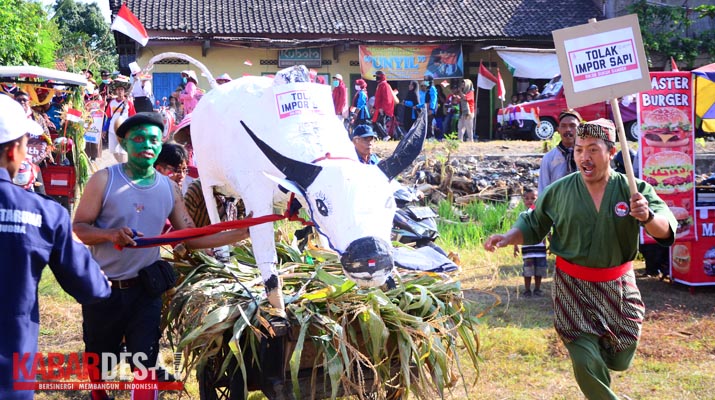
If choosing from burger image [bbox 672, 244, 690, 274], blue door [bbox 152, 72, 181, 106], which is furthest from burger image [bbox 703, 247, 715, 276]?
blue door [bbox 152, 72, 181, 106]

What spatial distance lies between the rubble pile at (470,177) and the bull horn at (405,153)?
6833mm

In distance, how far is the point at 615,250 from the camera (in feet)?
13.1

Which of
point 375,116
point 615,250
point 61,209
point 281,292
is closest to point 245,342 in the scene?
point 281,292

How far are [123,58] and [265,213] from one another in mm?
20566

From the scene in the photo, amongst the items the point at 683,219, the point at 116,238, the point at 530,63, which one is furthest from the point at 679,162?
the point at 530,63

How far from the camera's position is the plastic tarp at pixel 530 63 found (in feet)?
71.9

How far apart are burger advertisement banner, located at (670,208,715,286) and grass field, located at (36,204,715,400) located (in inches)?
7.4

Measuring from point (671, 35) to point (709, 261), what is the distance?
17198 millimetres

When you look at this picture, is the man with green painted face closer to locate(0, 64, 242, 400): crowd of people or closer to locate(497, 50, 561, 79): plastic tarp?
locate(0, 64, 242, 400): crowd of people

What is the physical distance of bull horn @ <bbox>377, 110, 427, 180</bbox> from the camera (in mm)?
4516

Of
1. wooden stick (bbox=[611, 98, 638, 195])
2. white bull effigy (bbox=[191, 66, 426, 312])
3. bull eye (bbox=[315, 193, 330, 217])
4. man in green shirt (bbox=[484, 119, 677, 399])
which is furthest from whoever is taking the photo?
bull eye (bbox=[315, 193, 330, 217])

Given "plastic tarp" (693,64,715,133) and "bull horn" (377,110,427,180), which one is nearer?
"bull horn" (377,110,427,180)

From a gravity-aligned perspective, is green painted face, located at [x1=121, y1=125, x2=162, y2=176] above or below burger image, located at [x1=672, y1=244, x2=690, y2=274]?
above

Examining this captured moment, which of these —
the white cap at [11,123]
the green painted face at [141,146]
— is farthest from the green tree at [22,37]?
the white cap at [11,123]
